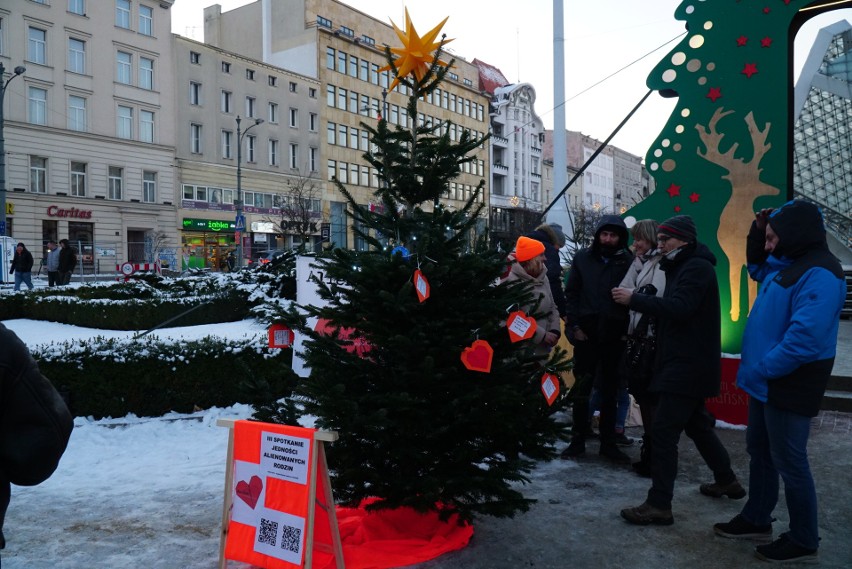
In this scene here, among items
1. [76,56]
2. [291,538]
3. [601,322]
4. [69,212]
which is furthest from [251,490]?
[76,56]

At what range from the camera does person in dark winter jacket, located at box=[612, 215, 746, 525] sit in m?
4.30

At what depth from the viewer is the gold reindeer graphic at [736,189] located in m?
7.32

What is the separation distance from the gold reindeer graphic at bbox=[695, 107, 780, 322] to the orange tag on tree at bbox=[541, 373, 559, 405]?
427 centimetres

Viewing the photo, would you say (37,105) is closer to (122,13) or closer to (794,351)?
(122,13)

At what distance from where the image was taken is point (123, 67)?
4162cm

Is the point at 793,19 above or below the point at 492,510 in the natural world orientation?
above

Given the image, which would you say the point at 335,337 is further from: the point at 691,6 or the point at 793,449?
the point at 691,6

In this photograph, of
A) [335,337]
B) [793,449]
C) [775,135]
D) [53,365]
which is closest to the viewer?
[793,449]

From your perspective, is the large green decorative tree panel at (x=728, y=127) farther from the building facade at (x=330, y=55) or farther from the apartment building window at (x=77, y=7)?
the building facade at (x=330, y=55)

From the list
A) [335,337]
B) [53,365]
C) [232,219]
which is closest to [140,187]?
[232,219]

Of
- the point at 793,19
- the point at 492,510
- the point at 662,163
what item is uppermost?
the point at 793,19

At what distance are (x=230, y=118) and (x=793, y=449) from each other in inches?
1889

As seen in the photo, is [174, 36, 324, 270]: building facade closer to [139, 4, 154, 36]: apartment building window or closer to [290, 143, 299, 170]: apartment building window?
[290, 143, 299, 170]: apartment building window

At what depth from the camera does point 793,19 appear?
717 centimetres
